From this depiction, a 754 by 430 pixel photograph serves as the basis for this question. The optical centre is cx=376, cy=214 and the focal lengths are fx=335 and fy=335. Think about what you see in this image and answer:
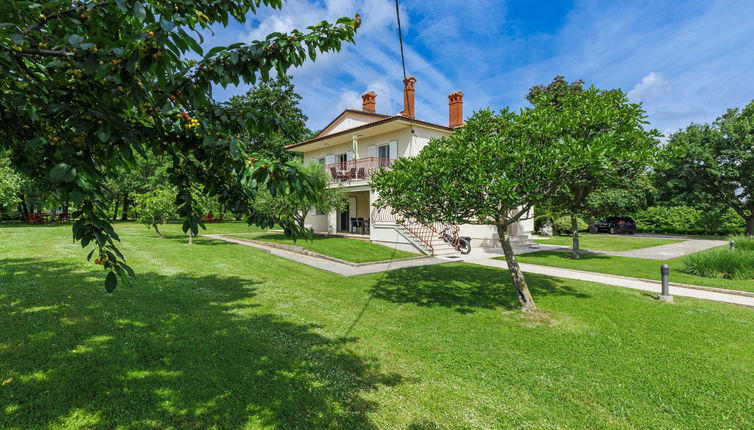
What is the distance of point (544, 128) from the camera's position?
5.82 meters

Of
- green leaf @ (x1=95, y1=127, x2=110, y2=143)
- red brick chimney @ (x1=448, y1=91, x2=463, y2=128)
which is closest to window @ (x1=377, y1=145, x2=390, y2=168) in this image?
red brick chimney @ (x1=448, y1=91, x2=463, y2=128)

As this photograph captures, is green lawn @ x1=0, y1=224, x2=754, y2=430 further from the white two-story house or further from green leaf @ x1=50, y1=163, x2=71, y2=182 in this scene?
the white two-story house

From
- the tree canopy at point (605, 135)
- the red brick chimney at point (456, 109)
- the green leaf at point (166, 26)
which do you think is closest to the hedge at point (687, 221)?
the red brick chimney at point (456, 109)

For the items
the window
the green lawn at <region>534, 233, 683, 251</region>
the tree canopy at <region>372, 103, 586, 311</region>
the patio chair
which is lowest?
the green lawn at <region>534, 233, 683, 251</region>

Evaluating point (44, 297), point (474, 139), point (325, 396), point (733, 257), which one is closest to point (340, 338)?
point (325, 396)

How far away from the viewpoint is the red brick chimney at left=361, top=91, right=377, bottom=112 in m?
25.3

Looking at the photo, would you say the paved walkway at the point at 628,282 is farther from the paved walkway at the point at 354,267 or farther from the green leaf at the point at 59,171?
the green leaf at the point at 59,171

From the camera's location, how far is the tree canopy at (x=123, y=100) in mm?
1731

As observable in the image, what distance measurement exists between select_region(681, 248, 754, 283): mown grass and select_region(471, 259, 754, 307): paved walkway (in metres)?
2.35

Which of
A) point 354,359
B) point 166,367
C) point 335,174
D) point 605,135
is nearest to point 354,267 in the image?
point 354,359

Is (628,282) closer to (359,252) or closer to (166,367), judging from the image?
(359,252)

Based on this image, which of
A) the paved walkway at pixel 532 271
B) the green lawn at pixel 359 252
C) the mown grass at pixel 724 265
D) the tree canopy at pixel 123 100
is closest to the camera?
the tree canopy at pixel 123 100

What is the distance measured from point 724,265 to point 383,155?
15670 mm

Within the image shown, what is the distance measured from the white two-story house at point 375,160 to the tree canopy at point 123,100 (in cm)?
1166
